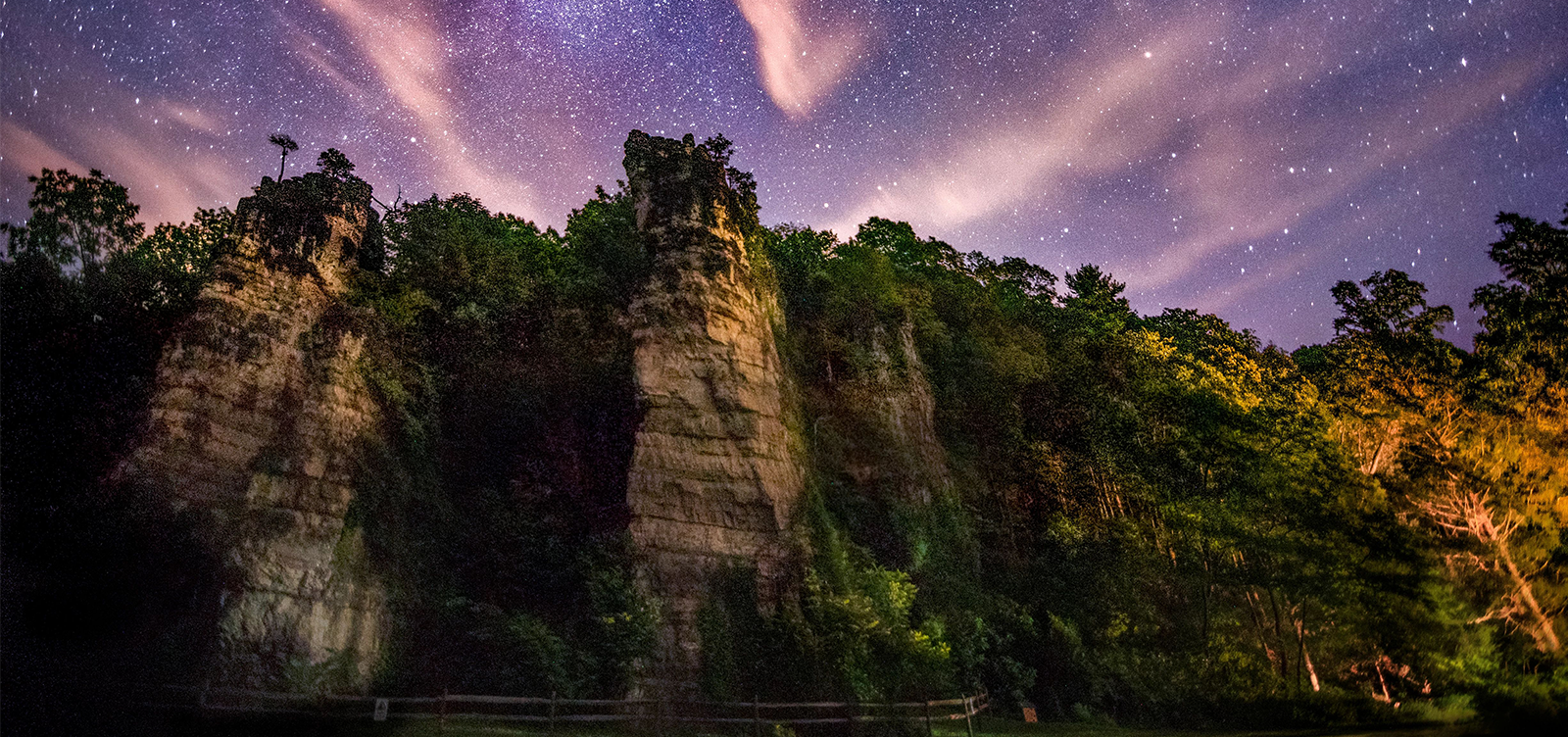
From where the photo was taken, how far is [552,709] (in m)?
17.4

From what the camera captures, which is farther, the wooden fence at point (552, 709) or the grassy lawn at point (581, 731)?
the wooden fence at point (552, 709)

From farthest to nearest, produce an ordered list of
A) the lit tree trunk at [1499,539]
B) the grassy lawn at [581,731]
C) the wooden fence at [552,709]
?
the lit tree trunk at [1499,539]
the wooden fence at [552,709]
the grassy lawn at [581,731]

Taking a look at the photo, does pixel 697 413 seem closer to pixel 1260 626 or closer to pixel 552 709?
pixel 552 709

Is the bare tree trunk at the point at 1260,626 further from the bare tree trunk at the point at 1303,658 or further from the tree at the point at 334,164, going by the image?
the tree at the point at 334,164

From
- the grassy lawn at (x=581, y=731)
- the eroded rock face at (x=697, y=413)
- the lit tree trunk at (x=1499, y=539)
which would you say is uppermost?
the eroded rock face at (x=697, y=413)

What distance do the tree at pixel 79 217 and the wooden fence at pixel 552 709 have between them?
760 inches

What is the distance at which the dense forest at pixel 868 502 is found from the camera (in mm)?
17859

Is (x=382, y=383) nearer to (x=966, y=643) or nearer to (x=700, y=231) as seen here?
(x=700, y=231)

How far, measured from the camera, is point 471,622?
19.8 m

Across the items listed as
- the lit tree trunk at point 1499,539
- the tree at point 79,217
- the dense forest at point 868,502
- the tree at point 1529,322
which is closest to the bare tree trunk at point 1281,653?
the dense forest at point 868,502

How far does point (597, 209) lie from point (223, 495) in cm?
1956

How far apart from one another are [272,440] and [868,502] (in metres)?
20.2

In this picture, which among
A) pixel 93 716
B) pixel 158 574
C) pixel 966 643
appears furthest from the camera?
pixel 966 643

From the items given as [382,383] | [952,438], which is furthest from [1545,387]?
[382,383]
